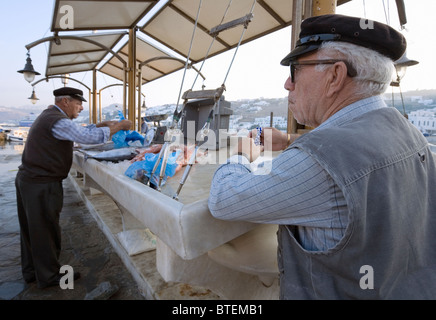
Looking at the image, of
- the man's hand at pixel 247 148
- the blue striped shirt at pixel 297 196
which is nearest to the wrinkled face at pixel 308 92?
the blue striped shirt at pixel 297 196

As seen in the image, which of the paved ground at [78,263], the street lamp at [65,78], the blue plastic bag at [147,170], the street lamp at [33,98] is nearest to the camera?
the blue plastic bag at [147,170]

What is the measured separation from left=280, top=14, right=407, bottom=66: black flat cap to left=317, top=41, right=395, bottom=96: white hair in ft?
0.06

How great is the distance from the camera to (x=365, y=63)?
0.95 m

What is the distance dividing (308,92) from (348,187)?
0.49m

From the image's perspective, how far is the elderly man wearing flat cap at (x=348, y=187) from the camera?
0.80 meters

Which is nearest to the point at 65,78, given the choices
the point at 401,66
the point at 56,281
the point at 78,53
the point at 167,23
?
the point at 78,53

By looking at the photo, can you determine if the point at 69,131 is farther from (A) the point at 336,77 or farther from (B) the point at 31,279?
(A) the point at 336,77

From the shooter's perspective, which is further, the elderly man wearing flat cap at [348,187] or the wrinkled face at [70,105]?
the wrinkled face at [70,105]

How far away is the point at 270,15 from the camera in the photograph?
4.96 meters

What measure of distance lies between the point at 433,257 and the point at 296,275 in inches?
19.7

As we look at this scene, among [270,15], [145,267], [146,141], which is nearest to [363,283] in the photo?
[145,267]

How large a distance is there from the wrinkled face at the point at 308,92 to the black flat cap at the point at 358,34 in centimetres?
8

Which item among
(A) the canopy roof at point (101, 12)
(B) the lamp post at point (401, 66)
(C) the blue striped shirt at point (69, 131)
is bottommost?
(C) the blue striped shirt at point (69, 131)

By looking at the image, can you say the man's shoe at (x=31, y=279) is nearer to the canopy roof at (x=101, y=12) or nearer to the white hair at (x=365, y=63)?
the white hair at (x=365, y=63)
